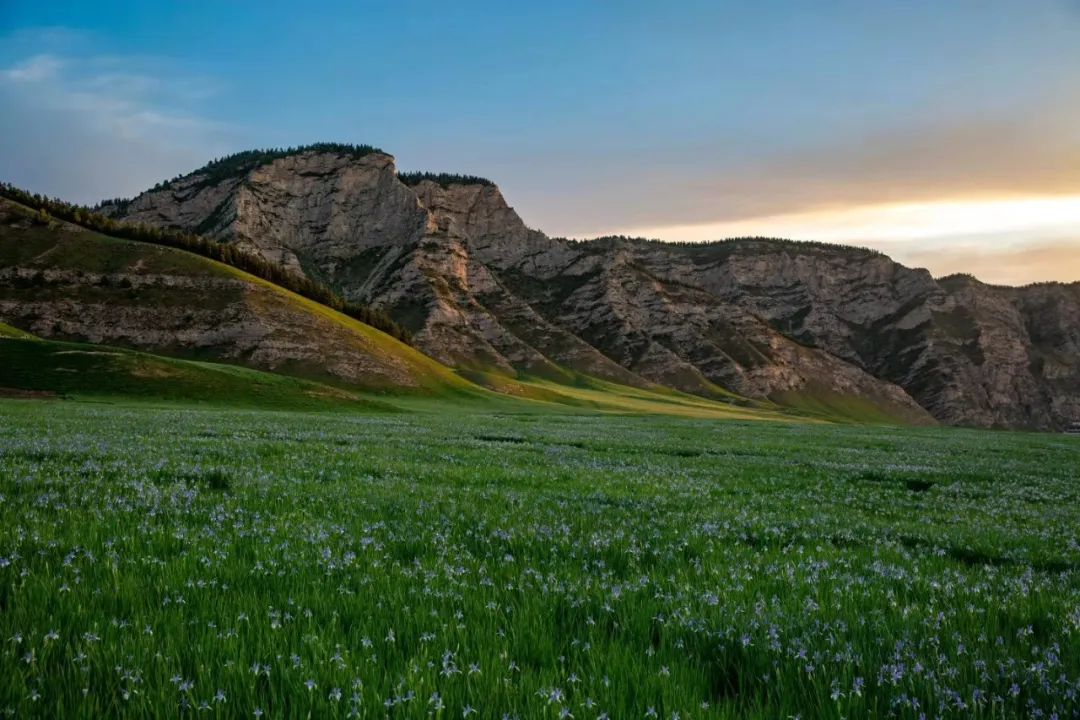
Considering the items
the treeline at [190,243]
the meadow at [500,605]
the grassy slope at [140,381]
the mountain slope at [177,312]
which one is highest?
the treeline at [190,243]

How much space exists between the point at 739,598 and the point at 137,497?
327 inches

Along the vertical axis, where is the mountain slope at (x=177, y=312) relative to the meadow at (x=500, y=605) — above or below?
above

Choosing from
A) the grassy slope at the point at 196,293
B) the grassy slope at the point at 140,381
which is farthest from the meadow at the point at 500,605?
the grassy slope at the point at 196,293

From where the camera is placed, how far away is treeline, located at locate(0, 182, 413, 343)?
140500mm

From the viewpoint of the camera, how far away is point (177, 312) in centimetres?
11275

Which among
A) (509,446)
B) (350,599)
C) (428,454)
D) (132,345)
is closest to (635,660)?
(350,599)

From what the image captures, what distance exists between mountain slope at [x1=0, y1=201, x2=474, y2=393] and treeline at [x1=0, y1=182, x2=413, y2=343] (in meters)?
15.9

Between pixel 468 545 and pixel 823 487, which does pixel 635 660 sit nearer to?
pixel 468 545

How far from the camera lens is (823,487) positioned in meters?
14.7

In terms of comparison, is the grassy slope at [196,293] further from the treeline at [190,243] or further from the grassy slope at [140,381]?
the grassy slope at [140,381]

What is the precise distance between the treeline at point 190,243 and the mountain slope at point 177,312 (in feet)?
52.1

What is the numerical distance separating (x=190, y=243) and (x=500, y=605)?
17282 centimetres

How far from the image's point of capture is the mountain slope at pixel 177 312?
345 ft

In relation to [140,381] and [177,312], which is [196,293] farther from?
[140,381]
